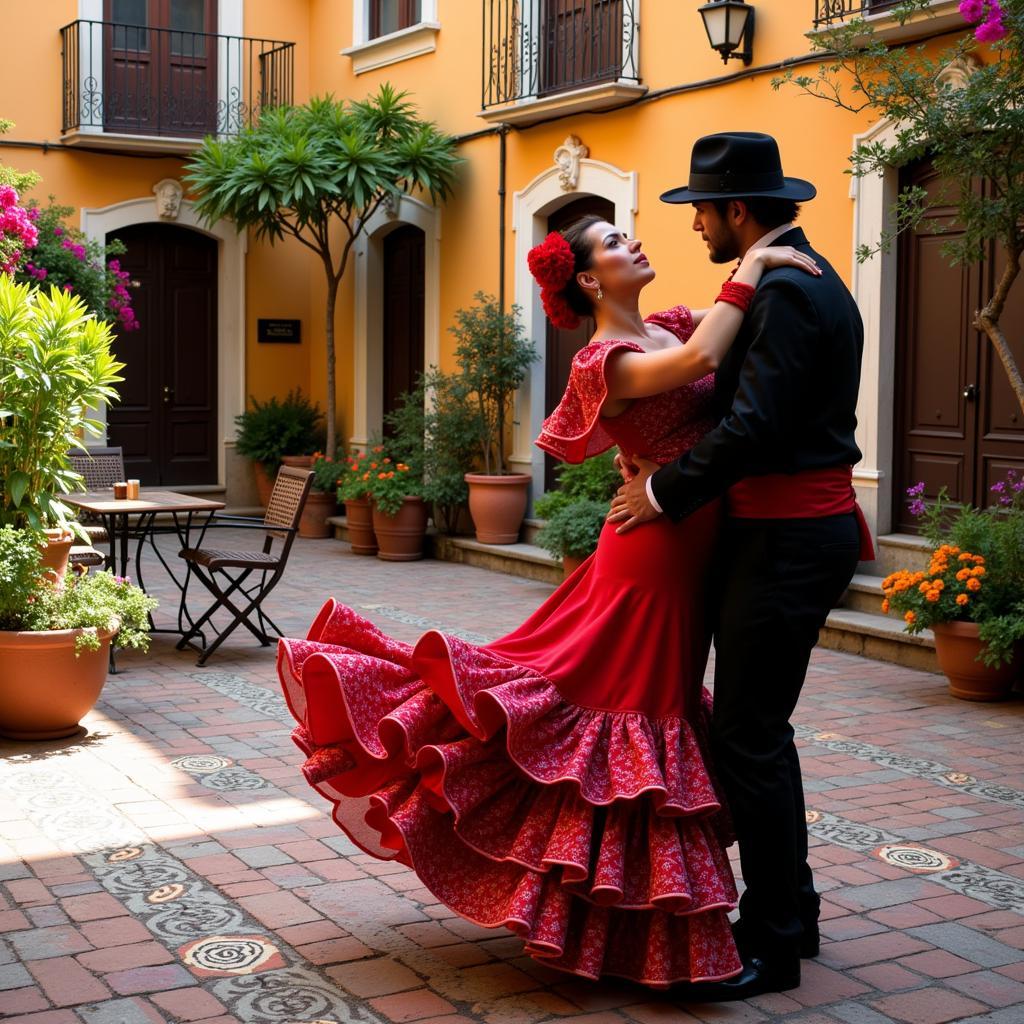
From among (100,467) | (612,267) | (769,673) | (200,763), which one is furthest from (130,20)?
(769,673)

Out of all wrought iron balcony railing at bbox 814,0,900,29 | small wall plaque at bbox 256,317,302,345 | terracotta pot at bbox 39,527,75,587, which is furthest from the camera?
small wall plaque at bbox 256,317,302,345

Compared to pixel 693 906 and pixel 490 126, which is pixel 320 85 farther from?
pixel 693 906

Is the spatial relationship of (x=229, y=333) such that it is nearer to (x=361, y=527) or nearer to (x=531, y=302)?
(x=361, y=527)

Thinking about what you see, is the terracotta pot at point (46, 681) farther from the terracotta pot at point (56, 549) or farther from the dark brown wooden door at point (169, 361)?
the dark brown wooden door at point (169, 361)

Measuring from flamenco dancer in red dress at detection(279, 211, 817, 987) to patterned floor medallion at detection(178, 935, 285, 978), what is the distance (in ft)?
1.22

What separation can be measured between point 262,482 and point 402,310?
248 cm

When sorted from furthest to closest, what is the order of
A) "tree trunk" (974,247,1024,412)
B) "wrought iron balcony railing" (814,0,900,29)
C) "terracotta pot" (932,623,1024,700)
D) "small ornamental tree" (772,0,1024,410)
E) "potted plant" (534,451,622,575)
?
"potted plant" (534,451,622,575) → "wrought iron balcony railing" (814,0,900,29) → "tree trunk" (974,247,1024,412) → "terracotta pot" (932,623,1024,700) → "small ornamental tree" (772,0,1024,410)

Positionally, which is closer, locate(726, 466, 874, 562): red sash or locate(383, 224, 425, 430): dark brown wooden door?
locate(726, 466, 874, 562): red sash

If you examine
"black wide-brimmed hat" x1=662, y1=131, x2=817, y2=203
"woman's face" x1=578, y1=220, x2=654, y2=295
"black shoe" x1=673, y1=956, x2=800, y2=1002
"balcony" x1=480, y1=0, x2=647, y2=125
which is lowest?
"black shoe" x1=673, y1=956, x2=800, y2=1002

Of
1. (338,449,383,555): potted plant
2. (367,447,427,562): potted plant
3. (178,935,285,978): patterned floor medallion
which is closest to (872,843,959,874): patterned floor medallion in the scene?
(178,935,285,978): patterned floor medallion

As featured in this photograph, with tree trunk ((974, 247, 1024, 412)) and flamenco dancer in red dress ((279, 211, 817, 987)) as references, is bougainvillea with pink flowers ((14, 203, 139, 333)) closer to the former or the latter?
tree trunk ((974, 247, 1024, 412))

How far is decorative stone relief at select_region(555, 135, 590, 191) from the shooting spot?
11.8 meters

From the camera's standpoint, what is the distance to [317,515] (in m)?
14.3

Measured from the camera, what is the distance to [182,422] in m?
15.9
